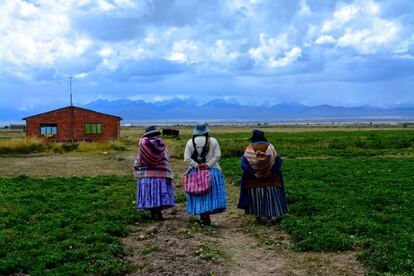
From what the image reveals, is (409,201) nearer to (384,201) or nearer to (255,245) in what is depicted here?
(384,201)

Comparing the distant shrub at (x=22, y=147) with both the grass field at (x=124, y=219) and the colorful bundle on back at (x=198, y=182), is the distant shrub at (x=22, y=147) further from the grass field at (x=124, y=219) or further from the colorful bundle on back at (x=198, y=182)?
the colorful bundle on back at (x=198, y=182)

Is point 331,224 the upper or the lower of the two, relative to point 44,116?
lower

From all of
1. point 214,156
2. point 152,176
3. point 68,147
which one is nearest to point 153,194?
point 152,176

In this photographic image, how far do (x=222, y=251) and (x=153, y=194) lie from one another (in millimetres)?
2931

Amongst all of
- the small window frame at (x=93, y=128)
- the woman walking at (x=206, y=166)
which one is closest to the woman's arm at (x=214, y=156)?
the woman walking at (x=206, y=166)

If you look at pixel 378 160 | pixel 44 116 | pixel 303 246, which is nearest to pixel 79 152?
pixel 44 116

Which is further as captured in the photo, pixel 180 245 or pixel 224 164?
pixel 224 164

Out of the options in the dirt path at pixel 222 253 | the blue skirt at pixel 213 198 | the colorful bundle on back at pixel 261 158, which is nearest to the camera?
the dirt path at pixel 222 253

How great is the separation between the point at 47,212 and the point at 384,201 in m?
8.35

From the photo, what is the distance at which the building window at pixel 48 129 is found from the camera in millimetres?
48438

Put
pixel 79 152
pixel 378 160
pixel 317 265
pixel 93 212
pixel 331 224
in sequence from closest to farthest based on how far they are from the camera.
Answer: pixel 317 265, pixel 331 224, pixel 93 212, pixel 378 160, pixel 79 152

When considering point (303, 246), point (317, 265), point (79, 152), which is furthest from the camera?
point (79, 152)

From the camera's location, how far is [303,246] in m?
9.12

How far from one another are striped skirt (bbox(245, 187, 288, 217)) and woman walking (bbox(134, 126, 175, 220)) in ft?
6.44
